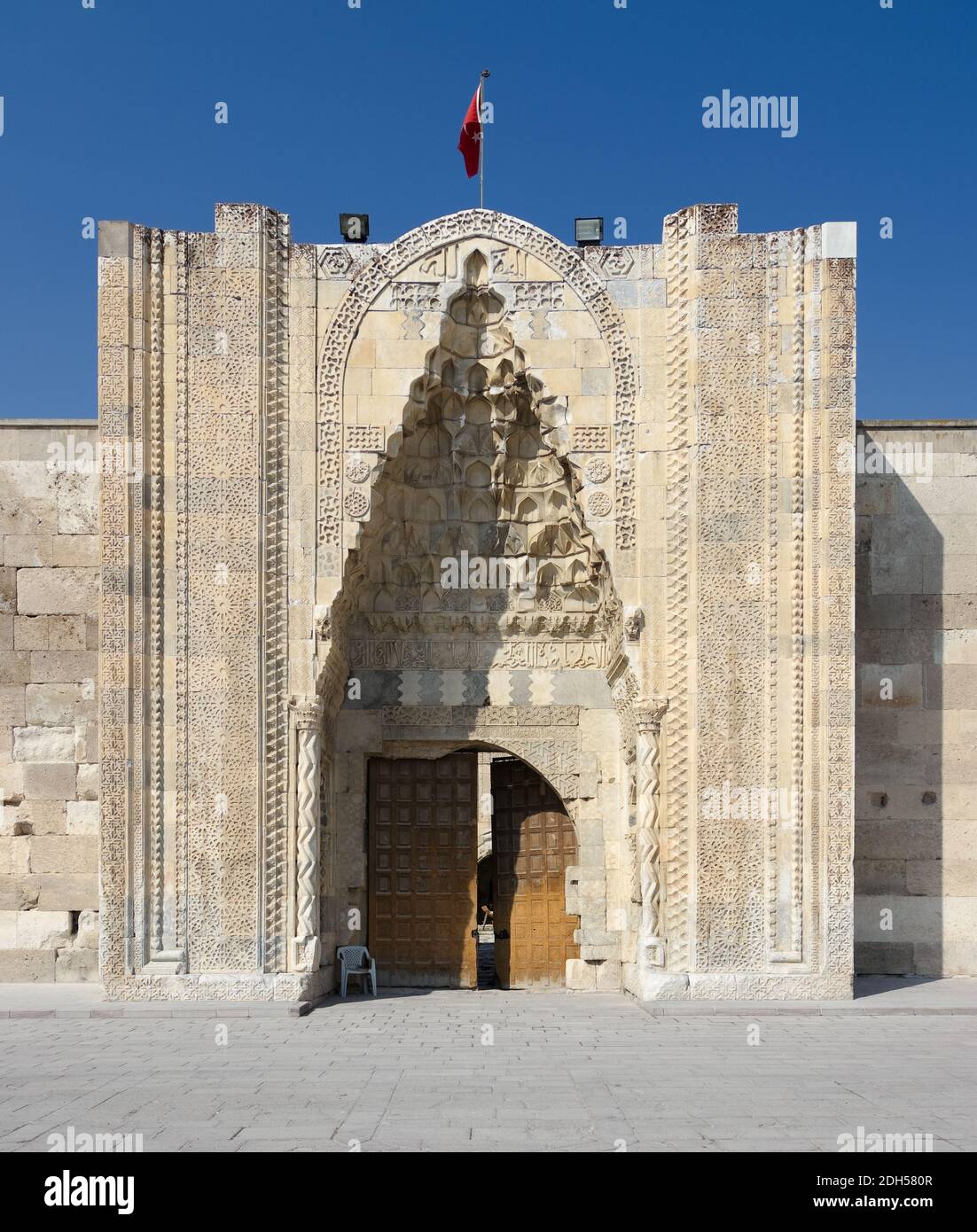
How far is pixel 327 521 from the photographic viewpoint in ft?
29.8

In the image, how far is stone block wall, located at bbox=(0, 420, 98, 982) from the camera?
32.1 feet

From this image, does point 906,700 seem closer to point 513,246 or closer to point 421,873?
point 421,873

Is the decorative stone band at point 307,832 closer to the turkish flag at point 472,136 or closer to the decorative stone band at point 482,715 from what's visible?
the decorative stone band at point 482,715

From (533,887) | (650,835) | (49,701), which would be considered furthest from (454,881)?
(49,701)

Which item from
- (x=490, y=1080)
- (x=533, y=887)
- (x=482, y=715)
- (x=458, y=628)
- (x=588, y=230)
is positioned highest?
(x=588, y=230)

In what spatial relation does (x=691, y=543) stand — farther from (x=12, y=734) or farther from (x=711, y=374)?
(x=12, y=734)

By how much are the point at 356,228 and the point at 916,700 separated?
605 centimetres

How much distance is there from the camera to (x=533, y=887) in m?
10.2

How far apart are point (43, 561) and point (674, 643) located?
5.28 meters

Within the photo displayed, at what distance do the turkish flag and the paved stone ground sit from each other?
6663 mm

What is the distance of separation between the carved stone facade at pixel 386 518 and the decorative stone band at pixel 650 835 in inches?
1.0

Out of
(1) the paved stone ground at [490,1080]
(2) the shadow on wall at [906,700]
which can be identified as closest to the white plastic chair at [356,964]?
(1) the paved stone ground at [490,1080]

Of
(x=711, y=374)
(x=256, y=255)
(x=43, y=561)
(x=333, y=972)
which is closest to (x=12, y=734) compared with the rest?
(x=43, y=561)

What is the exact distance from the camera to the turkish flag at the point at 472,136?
9.70 meters
